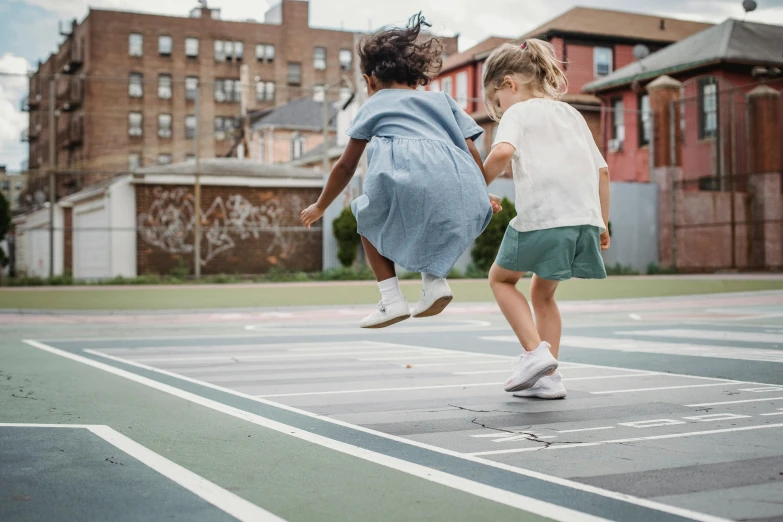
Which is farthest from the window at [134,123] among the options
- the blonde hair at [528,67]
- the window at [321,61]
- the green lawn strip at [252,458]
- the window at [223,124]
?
Answer: the blonde hair at [528,67]

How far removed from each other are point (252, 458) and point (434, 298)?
1.27m

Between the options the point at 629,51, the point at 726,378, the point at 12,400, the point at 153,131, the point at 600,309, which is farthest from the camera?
the point at 153,131

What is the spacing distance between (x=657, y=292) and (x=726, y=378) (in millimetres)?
14306

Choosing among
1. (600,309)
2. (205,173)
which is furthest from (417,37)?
(205,173)

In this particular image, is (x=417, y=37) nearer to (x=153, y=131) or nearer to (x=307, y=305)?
(x=307, y=305)

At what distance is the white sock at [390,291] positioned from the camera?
4.98m

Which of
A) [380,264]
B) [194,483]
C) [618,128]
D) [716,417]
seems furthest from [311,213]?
[618,128]

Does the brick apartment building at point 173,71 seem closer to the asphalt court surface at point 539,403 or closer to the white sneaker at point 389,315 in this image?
the asphalt court surface at point 539,403

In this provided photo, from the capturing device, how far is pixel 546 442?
416 cm

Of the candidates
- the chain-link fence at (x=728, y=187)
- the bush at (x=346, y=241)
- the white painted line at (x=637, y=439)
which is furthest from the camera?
the bush at (x=346, y=241)

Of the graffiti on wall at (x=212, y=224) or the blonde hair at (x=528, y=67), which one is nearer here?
the blonde hair at (x=528, y=67)

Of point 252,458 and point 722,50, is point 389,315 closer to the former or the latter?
point 252,458

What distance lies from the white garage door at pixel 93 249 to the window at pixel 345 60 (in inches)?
1606

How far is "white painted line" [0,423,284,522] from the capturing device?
9.88 ft
